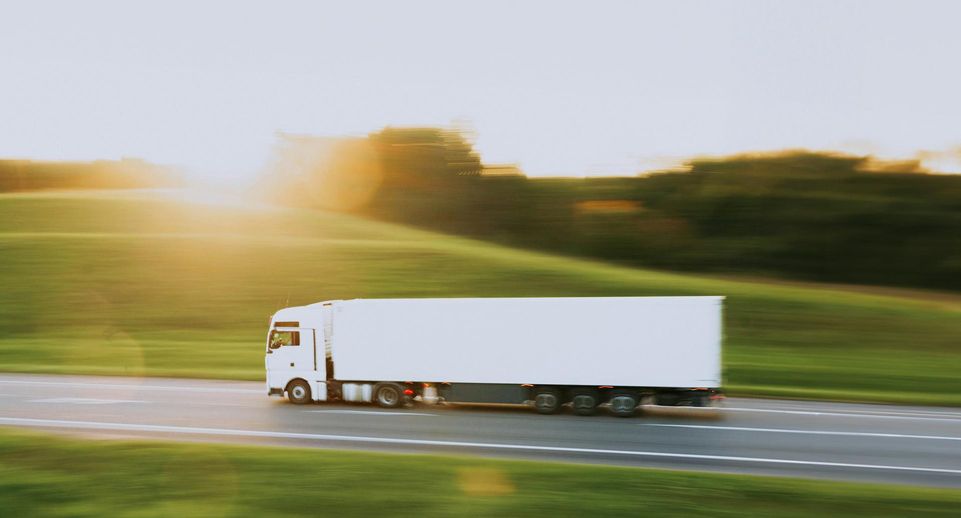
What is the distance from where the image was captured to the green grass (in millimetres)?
9852

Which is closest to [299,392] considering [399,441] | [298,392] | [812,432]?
[298,392]

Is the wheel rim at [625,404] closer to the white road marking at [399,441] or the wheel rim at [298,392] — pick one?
the white road marking at [399,441]

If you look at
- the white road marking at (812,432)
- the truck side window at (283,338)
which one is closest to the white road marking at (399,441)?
the white road marking at (812,432)

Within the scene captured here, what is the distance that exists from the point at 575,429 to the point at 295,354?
7.70 metres

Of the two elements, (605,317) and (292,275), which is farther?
(292,275)

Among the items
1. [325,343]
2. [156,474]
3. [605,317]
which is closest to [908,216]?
[605,317]

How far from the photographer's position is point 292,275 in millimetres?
37219

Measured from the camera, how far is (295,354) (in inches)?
764

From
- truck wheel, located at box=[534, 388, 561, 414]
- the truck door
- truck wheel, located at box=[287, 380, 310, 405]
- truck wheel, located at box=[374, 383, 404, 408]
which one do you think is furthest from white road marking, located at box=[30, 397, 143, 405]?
truck wheel, located at box=[534, 388, 561, 414]

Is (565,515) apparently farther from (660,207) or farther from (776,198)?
(660,207)

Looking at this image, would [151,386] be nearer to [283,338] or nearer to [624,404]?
[283,338]

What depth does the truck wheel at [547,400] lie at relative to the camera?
17.8m

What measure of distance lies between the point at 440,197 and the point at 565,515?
4887cm

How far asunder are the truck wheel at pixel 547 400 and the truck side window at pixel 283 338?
637 cm
